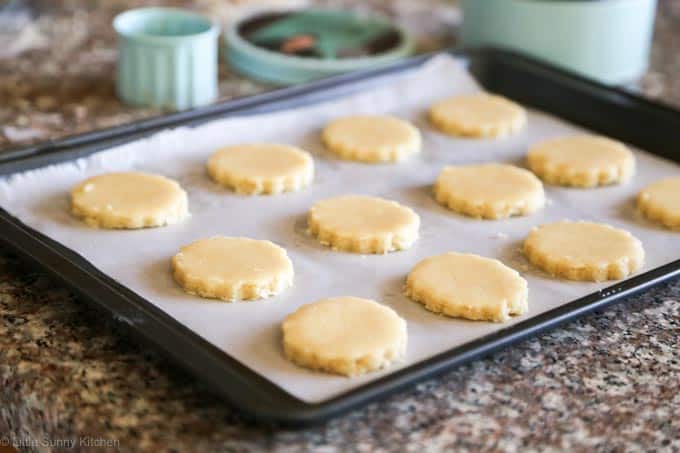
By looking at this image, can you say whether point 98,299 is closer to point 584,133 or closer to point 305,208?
point 305,208

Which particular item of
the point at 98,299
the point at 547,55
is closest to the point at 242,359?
the point at 98,299

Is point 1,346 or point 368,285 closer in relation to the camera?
point 1,346

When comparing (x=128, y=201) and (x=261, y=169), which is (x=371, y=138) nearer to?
(x=261, y=169)

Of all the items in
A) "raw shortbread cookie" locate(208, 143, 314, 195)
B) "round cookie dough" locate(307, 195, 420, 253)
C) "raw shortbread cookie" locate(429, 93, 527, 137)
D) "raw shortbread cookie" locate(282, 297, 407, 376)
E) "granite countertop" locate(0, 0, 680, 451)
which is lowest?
"granite countertop" locate(0, 0, 680, 451)

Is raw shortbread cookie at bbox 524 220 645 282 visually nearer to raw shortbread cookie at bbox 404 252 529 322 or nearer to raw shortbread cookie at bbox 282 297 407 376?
raw shortbread cookie at bbox 404 252 529 322

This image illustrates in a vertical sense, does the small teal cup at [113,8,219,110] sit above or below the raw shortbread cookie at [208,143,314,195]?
above

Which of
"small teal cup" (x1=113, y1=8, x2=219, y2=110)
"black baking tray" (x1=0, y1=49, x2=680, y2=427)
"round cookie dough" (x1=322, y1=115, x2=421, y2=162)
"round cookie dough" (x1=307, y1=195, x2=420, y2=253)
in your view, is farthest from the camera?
"small teal cup" (x1=113, y1=8, x2=219, y2=110)

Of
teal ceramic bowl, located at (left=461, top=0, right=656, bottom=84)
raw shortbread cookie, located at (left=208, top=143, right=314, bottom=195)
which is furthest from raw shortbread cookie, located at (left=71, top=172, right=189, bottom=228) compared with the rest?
teal ceramic bowl, located at (left=461, top=0, right=656, bottom=84)

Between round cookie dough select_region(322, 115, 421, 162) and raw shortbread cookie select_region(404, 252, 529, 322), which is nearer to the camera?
raw shortbread cookie select_region(404, 252, 529, 322)
